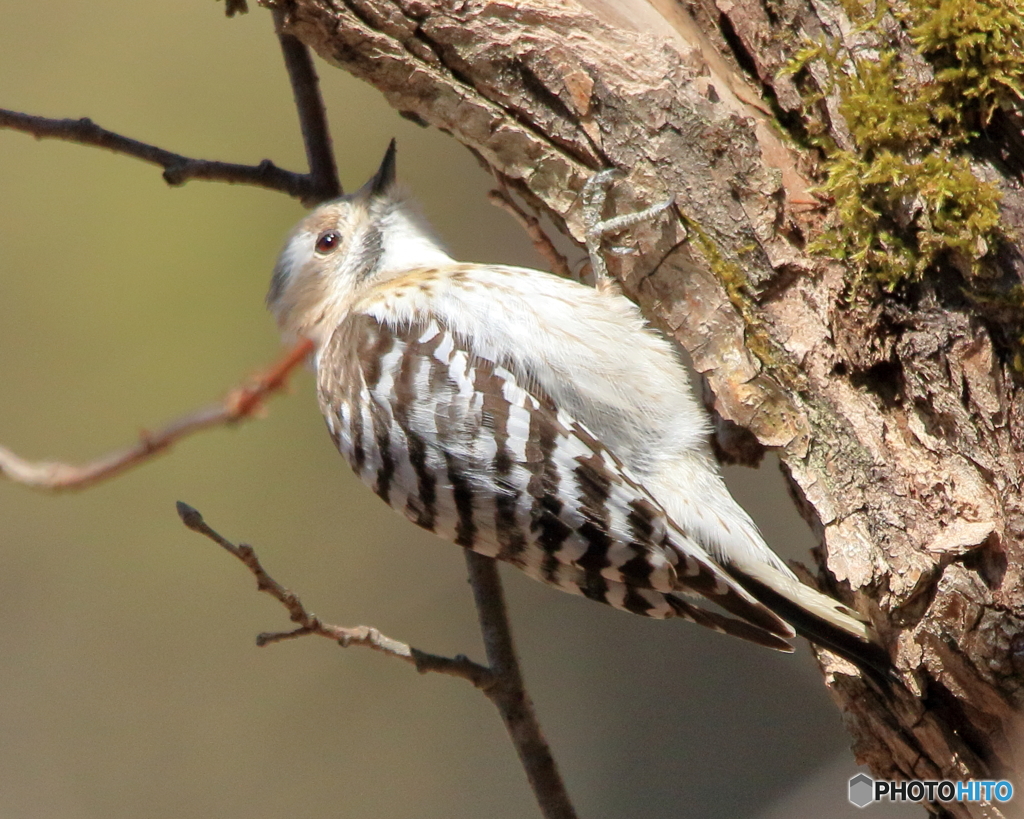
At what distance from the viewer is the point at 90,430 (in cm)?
567

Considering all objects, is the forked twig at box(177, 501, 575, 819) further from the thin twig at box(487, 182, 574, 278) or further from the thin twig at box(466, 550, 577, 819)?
the thin twig at box(487, 182, 574, 278)

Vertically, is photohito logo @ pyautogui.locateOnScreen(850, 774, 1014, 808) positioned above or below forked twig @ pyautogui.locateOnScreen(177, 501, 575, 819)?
above

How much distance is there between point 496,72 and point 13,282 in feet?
14.0

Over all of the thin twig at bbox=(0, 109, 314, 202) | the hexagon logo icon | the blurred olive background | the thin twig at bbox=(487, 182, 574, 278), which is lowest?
the blurred olive background

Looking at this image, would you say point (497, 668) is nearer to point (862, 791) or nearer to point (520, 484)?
point (520, 484)

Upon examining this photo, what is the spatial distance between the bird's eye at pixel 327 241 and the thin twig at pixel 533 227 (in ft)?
1.94

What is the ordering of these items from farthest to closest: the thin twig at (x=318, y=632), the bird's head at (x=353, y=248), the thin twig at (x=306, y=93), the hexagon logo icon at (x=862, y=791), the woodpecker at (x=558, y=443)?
the bird's head at (x=353, y=248) < the thin twig at (x=306, y=93) < the woodpecker at (x=558, y=443) < the hexagon logo icon at (x=862, y=791) < the thin twig at (x=318, y=632)

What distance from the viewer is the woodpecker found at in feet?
9.00

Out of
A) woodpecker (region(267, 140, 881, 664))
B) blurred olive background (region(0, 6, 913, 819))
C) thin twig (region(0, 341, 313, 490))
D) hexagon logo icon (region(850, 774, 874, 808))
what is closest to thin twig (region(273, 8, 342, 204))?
woodpecker (region(267, 140, 881, 664))

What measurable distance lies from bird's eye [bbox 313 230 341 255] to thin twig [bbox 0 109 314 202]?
9.8 inches

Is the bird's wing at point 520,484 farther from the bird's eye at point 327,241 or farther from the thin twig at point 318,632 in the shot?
the bird's eye at point 327,241

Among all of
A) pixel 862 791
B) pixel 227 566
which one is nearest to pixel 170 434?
pixel 862 791

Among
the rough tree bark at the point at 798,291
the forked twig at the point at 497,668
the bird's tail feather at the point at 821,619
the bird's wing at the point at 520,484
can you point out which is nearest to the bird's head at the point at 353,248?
the bird's wing at the point at 520,484

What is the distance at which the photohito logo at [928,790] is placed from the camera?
2.24 metres
